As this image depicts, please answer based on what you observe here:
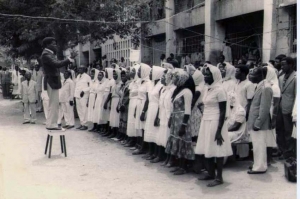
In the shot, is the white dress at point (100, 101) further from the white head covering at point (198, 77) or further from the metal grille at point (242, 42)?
the metal grille at point (242, 42)

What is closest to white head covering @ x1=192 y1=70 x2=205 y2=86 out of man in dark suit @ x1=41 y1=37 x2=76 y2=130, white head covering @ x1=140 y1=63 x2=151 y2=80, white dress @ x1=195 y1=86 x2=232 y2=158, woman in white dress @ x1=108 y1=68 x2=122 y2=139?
white dress @ x1=195 y1=86 x2=232 y2=158

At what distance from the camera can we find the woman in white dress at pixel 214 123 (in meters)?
5.68

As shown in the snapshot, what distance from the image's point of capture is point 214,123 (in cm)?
575

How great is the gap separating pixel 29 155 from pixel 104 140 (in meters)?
2.09

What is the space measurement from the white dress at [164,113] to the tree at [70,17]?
766 cm

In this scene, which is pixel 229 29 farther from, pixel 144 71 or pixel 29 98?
pixel 144 71

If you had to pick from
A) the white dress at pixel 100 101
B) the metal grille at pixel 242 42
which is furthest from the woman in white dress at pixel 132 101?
the metal grille at pixel 242 42

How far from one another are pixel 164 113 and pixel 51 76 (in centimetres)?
228

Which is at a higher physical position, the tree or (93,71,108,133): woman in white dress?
the tree

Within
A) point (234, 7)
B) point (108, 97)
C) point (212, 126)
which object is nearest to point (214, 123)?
point (212, 126)

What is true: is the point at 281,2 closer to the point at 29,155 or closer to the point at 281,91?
the point at 281,91

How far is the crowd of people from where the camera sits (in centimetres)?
582

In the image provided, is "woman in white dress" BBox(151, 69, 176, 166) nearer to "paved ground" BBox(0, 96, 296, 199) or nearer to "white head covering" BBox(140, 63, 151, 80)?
"paved ground" BBox(0, 96, 296, 199)

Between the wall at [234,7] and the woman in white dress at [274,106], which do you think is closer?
the woman in white dress at [274,106]
